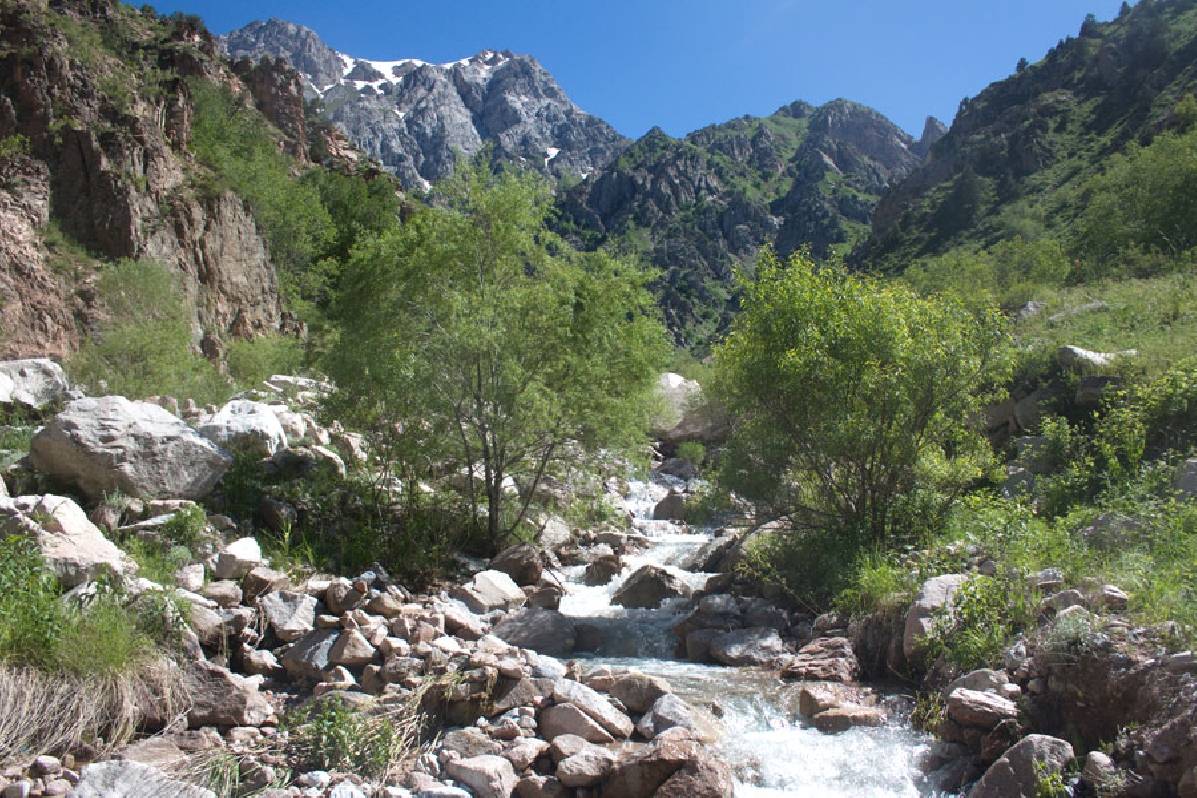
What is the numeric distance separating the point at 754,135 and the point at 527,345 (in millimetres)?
179286

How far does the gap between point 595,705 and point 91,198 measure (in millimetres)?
20928

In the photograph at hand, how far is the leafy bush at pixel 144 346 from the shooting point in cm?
1488

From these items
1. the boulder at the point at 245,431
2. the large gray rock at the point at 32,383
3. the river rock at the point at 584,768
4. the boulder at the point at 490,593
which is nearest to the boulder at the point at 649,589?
the boulder at the point at 490,593

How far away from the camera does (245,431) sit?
11.6m

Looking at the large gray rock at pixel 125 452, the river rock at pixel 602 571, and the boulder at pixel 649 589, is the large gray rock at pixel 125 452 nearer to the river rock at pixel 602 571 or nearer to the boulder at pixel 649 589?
the river rock at pixel 602 571

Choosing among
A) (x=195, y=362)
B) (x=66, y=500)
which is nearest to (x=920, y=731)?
(x=66, y=500)

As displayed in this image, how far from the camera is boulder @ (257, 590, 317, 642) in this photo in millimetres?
7940

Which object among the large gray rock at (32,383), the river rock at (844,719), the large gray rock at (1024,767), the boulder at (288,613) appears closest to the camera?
the large gray rock at (1024,767)

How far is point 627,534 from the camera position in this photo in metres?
17.0

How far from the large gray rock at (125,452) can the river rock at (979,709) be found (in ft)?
30.7

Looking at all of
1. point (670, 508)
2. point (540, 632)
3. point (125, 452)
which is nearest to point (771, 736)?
point (540, 632)

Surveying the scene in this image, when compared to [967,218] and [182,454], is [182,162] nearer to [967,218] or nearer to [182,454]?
[182,454]

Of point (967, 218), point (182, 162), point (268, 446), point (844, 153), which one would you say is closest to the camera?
point (268, 446)

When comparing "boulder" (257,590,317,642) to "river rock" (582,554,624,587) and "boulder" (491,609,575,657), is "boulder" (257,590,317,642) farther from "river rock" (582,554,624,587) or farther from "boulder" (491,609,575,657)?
"river rock" (582,554,624,587)
